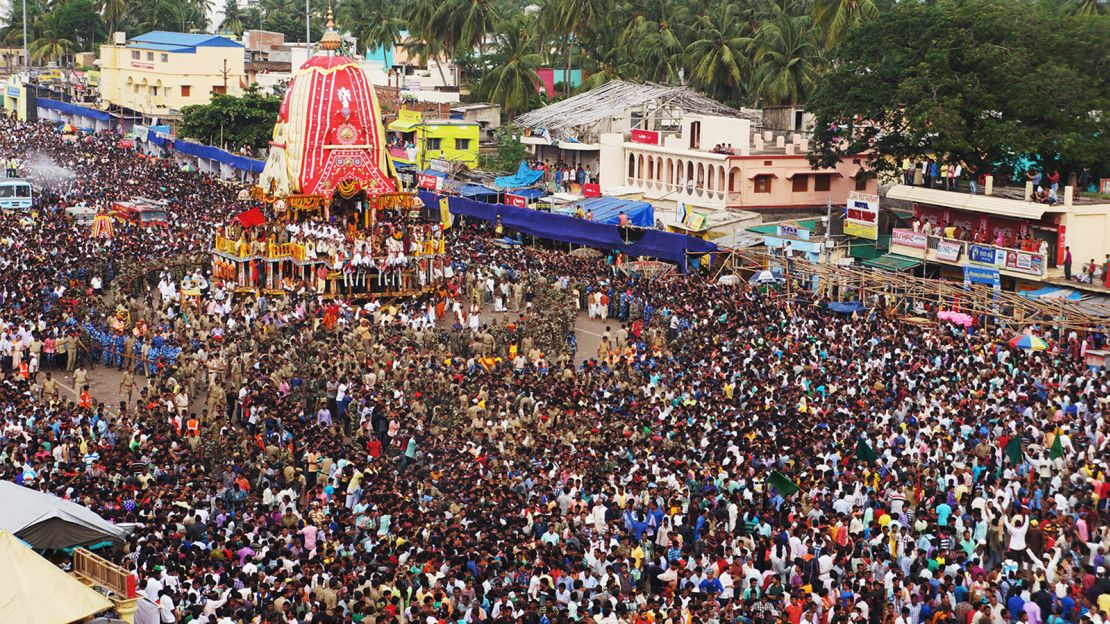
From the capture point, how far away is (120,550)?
757 inches

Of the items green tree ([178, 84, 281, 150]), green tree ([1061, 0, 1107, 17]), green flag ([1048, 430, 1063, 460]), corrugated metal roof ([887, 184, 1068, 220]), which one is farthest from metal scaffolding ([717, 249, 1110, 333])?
green tree ([178, 84, 281, 150])

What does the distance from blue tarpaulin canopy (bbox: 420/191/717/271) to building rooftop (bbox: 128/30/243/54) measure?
38613mm

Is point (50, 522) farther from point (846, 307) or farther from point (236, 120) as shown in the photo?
point (236, 120)

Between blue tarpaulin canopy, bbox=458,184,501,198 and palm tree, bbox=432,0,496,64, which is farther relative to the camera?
palm tree, bbox=432,0,496,64

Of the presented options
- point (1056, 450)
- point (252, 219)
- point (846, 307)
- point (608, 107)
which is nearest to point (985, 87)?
point (846, 307)

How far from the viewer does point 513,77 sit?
6869 cm

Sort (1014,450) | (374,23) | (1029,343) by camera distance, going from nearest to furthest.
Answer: (1014,450) → (1029,343) → (374,23)

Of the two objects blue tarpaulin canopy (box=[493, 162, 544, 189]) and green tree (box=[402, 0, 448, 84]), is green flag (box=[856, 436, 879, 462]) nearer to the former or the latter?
blue tarpaulin canopy (box=[493, 162, 544, 189])

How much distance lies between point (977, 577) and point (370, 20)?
81.7m

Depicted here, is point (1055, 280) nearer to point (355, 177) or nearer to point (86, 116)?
point (355, 177)

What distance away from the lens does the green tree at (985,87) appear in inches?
1626

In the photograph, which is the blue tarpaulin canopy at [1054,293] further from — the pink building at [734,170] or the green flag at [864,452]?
the green flag at [864,452]

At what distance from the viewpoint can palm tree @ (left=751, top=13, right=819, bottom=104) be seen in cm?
6075

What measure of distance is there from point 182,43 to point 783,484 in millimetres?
72754
